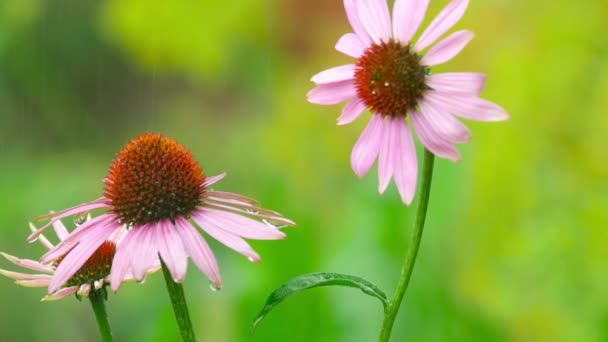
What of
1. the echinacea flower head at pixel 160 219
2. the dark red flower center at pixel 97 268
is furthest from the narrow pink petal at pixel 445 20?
the dark red flower center at pixel 97 268

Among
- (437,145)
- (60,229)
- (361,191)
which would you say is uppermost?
(437,145)

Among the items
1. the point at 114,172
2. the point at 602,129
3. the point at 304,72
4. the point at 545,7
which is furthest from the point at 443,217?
the point at 114,172

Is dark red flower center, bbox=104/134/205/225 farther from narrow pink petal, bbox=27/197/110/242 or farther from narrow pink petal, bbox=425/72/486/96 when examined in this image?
narrow pink petal, bbox=425/72/486/96

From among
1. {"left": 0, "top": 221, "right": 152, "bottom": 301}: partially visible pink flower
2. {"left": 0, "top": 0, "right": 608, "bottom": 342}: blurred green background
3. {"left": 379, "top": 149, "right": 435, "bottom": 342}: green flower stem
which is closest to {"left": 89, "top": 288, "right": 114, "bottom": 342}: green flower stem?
{"left": 0, "top": 221, "right": 152, "bottom": 301}: partially visible pink flower

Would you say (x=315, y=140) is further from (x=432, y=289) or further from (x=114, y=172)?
(x=114, y=172)

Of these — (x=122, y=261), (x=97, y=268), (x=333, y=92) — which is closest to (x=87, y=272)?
(x=97, y=268)

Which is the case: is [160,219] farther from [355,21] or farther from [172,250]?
[355,21]
